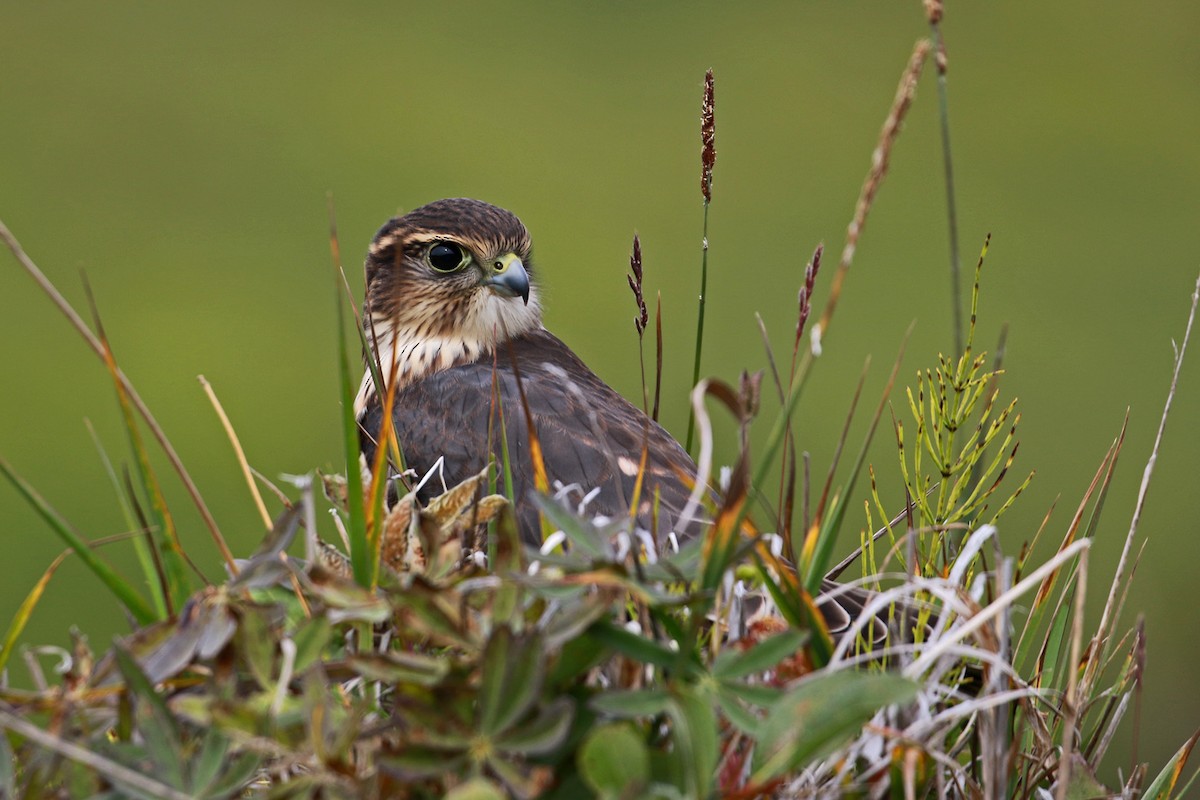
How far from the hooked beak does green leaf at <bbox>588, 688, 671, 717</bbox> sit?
271 centimetres

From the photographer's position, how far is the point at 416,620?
1336mm

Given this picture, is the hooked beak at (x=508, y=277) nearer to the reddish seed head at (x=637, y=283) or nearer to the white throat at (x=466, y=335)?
the white throat at (x=466, y=335)

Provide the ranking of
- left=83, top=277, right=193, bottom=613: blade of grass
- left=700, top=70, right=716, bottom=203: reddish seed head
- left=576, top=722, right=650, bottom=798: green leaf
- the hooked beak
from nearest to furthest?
left=576, top=722, right=650, bottom=798: green leaf, left=83, top=277, right=193, bottom=613: blade of grass, left=700, top=70, right=716, bottom=203: reddish seed head, the hooked beak

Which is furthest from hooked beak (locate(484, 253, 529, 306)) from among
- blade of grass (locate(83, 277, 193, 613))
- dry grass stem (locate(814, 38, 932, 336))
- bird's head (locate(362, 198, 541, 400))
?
dry grass stem (locate(814, 38, 932, 336))

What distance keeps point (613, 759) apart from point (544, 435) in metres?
1.92

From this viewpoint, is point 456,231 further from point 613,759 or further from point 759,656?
point 613,759

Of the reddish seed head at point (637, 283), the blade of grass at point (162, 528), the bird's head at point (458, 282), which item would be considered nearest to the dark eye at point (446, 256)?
the bird's head at point (458, 282)

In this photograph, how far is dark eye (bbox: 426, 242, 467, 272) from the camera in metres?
4.01

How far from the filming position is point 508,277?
3.96 metres

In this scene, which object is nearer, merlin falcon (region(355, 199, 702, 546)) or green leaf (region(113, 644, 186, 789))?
green leaf (region(113, 644, 186, 789))

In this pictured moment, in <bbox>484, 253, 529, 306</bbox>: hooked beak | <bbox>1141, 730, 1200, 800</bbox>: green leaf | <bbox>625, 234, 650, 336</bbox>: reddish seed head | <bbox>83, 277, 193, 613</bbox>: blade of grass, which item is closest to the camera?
<bbox>83, 277, 193, 613</bbox>: blade of grass

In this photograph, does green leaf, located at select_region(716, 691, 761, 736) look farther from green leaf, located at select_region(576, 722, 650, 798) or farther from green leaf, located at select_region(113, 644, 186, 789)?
green leaf, located at select_region(113, 644, 186, 789)

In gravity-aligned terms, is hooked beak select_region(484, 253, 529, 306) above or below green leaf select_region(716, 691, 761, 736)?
below

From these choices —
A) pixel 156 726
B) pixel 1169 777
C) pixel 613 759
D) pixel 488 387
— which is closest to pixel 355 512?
pixel 156 726
